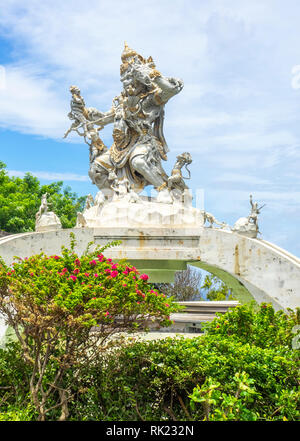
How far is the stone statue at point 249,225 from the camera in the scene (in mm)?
8305

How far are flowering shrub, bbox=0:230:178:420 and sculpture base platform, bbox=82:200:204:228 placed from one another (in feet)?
14.3

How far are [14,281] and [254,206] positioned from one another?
4.81 metres

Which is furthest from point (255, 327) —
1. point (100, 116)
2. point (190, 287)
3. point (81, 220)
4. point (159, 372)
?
point (190, 287)

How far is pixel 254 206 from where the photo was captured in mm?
8531

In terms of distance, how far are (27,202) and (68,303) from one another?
19505mm

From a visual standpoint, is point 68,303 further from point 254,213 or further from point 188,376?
point 254,213

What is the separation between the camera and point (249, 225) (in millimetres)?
8328

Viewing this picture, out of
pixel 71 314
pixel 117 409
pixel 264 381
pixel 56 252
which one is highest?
pixel 56 252

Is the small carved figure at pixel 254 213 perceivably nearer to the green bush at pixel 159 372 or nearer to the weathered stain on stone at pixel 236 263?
the weathered stain on stone at pixel 236 263

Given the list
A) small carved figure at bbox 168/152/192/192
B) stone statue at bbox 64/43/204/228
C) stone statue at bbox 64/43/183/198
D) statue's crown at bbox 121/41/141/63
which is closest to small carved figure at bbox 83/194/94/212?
stone statue at bbox 64/43/204/228

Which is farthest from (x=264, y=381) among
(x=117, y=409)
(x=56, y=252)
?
(x=56, y=252)

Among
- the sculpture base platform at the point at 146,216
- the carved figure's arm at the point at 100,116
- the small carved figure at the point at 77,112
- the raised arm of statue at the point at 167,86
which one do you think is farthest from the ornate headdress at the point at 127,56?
the sculpture base platform at the point at 146,216

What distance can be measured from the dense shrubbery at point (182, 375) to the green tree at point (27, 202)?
17.1 meters
